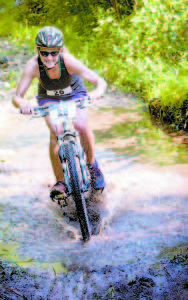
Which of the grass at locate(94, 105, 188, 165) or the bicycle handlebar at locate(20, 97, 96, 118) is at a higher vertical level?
the bicycle handlebar at locate(20, 97, 96, 118)

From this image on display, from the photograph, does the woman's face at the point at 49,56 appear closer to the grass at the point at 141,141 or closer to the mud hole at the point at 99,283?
the mud hole at the point at 99,283

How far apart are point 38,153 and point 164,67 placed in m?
2.15

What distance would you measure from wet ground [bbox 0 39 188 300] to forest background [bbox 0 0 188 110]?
86 cm

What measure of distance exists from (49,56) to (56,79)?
1.06ft

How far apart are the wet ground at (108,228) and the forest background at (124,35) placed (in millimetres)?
864

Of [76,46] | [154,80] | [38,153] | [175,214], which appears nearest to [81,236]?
[175,214]

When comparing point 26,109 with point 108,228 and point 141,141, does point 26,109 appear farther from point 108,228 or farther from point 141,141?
point 141,141

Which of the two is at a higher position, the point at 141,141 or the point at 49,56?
the point at 49,56

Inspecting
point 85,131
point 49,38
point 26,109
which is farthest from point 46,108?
point 85,131

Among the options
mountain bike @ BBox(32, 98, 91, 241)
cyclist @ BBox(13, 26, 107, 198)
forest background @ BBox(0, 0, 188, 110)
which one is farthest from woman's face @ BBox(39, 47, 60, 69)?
forest background @ BBox(0, 0, 188, 110)

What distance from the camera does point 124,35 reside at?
6273 mm

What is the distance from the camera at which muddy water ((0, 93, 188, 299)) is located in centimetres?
278

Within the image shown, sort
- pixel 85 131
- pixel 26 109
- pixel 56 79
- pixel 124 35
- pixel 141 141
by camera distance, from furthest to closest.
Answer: pixel 124 35 < pixel 141 141 < pixel 85 131 < pixel 56 79 < pixel 26 109

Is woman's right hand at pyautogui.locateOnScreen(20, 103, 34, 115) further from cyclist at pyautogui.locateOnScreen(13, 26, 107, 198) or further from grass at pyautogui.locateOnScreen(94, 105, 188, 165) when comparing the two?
grass at pyautogui.locateOnScreen(94, 105, 188, 165)
